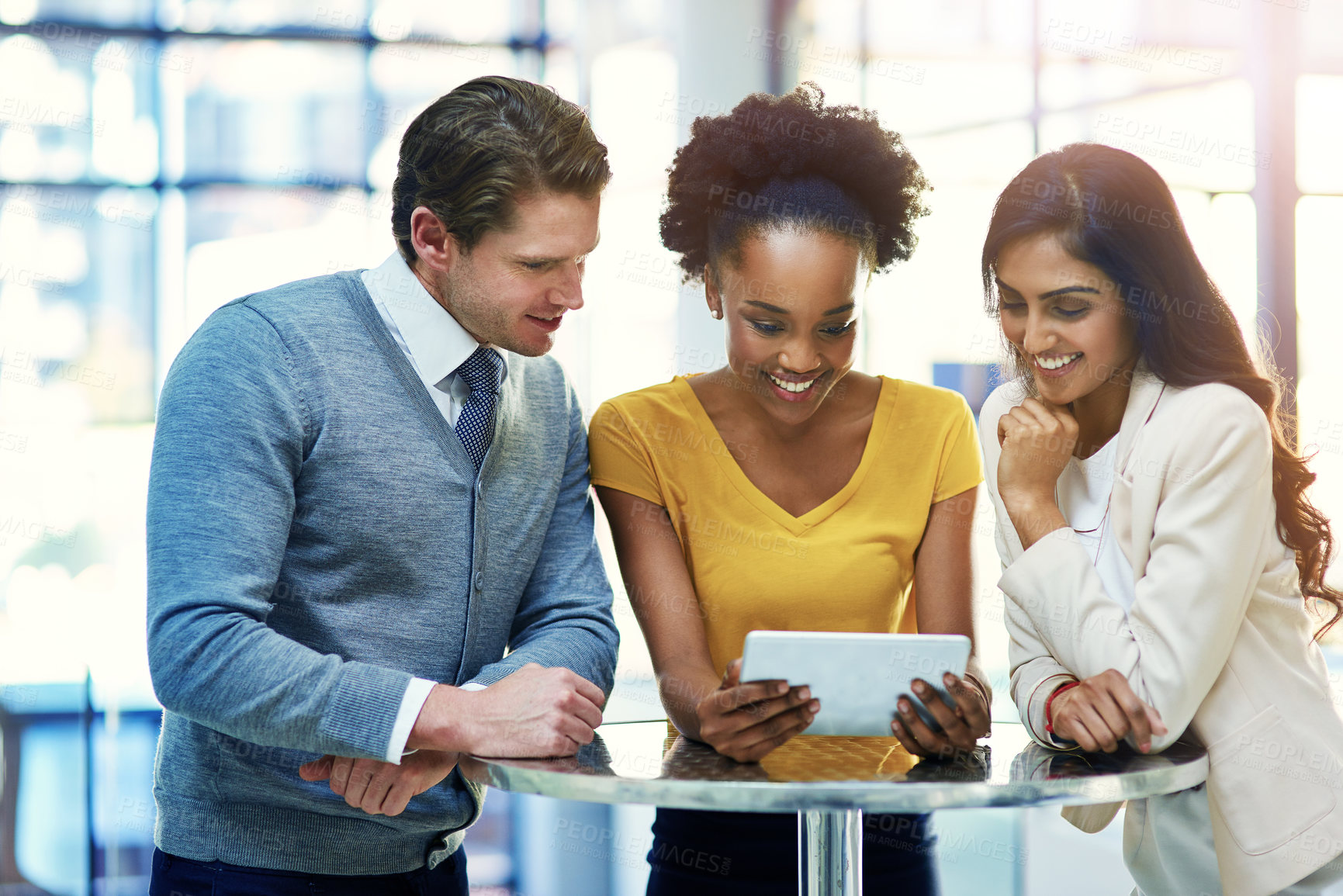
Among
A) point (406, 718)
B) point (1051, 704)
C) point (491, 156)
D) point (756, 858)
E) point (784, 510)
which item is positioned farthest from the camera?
point (784, 510)

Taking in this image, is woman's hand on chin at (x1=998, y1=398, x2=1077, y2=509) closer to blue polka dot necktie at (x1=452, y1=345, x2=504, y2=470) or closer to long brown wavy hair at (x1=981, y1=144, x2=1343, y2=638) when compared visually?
long brown wavy hair at (x1=981, y1=144, x2=1343, y2=638)

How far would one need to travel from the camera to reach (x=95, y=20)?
4520 mm

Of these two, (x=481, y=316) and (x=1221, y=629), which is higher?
(x=481, y=316)

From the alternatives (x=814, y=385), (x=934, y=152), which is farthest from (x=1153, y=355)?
(x=934, y=152)

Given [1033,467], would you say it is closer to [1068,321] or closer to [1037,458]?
[1037,458]

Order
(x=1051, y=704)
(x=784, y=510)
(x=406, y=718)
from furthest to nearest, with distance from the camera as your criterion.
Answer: (x=784, y=510) < (x=1051, y=704) < (x=406, y=718)

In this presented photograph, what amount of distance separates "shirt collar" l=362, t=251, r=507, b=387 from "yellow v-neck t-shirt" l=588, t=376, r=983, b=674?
0.32 meters

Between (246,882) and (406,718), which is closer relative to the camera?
(406,718)

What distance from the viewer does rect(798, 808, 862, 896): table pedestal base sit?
149 centimetres

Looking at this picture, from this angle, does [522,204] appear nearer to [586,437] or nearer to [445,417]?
[445,417]

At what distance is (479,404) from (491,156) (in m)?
0.36

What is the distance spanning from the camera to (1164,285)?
1.58 metres

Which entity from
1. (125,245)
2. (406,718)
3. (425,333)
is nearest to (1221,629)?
(406,718)

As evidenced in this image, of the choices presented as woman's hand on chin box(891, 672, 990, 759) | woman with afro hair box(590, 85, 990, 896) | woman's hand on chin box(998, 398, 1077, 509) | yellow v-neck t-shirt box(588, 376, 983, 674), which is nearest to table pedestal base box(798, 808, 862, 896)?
woman's hand on chin box(891, 672, 990, 759)
